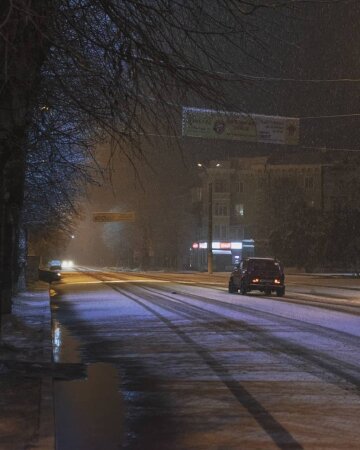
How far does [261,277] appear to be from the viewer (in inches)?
1097

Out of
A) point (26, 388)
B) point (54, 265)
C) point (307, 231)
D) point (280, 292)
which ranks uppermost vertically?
point (307, 231)

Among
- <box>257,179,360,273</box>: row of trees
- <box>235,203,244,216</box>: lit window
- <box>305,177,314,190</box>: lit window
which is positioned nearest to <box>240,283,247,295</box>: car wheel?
<box>257,179,360,273</box>: row of trees

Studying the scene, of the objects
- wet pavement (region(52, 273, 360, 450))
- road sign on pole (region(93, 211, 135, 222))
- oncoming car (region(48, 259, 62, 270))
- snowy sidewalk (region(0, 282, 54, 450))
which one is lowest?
wet pavement (region(52, 273, 360, 450))

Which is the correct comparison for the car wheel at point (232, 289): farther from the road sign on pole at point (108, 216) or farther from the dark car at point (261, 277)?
the road sign on pole at point (108, 216)

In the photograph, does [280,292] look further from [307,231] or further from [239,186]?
[239,186]

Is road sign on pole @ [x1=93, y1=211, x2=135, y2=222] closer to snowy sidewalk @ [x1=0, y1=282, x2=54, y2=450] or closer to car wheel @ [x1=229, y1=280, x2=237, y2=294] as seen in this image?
car wheel @ [x1=229, y1=280, x2=237, y2=294]

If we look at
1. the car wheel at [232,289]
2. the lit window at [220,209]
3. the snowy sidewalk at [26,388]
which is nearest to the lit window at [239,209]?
the lit window at [220,209]

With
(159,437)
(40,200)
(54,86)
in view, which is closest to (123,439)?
(159,437)

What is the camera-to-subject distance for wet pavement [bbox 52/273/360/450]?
6223 millimetres

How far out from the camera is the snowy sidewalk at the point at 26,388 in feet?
19.1

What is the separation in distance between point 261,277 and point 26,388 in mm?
20733

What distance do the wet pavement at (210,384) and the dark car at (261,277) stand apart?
11.0m

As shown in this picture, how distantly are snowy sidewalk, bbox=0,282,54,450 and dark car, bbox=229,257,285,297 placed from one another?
48.3 ft

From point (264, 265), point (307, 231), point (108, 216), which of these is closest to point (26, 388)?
point (264, 265)
